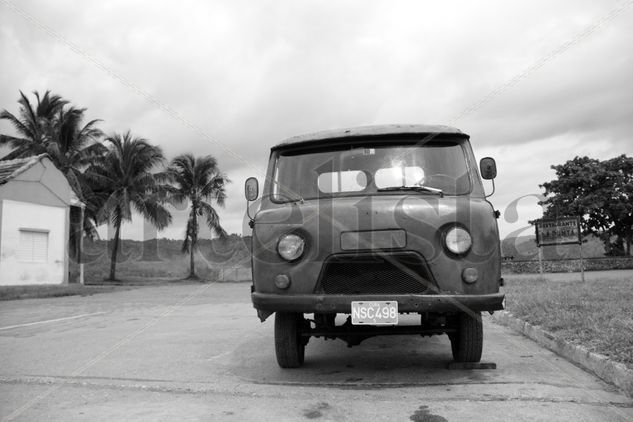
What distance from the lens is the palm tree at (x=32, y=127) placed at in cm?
2941

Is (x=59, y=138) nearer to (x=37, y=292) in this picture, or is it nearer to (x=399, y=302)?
(x=37, y=292)

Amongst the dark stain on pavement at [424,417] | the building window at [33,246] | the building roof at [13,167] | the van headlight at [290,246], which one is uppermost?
the building roof at [13,167]

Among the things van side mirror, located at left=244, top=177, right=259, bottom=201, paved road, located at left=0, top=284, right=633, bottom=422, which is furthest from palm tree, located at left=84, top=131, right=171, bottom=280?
van side mirror, located at left=244, top=177, right=259, bottom=201

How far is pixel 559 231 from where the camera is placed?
15.8 metres

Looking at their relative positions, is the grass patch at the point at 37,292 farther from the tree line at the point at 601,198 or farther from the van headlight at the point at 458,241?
the tree line at the point at 601,198

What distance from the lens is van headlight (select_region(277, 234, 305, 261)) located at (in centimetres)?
414

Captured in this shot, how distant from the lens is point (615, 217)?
34750 millimetres

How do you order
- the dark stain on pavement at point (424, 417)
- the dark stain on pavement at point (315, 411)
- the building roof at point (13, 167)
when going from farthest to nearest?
the building roof at point (13, 167) < the dark stain on pavement at point (315, 411) < the dark stain on pavement at point (424, 417)

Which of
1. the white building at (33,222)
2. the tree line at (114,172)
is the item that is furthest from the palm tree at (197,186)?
the white building at (33,222)

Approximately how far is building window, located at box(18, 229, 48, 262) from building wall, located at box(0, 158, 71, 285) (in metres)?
0.11

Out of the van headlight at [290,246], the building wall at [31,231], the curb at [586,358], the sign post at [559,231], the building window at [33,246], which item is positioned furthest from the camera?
the building window at [33,246]

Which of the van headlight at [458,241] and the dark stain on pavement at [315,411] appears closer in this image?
the dark stain on pavement at [315,411]

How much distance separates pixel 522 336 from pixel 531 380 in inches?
104

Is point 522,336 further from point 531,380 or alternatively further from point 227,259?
point 227,259
